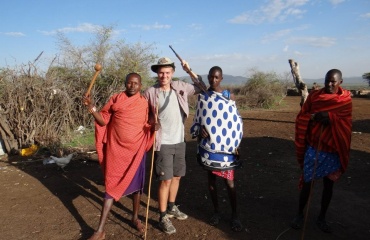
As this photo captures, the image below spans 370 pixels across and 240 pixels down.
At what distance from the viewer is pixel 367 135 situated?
27.4 feet


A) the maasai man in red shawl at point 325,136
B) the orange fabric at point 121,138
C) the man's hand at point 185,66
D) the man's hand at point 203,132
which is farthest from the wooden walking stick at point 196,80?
the maasai man in red shawl at point 325,136

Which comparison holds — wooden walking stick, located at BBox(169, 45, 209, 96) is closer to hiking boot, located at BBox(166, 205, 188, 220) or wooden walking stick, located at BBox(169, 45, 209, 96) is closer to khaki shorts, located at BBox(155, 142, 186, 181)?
khaki shorts, located at BBox(155, 142, 186, 181)

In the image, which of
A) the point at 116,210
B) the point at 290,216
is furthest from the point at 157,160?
the point at 290,216

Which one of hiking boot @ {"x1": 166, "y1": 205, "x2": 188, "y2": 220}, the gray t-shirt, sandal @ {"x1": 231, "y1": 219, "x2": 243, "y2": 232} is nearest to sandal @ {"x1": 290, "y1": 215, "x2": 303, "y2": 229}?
sandal @ {"x1": 231, "y1": 219, "x2": 243, "y2": 232}

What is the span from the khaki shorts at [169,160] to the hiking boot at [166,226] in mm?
487

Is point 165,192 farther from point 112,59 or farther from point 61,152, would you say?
point 112,59

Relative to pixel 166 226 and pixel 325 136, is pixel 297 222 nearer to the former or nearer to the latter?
pixel 325 136

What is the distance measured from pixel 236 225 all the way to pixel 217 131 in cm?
111

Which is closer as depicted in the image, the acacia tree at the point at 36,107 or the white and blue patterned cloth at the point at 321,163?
the white and blue patterned cloth at the point at 321,163

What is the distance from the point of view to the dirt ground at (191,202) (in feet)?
11.4

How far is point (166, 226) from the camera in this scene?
135 inches

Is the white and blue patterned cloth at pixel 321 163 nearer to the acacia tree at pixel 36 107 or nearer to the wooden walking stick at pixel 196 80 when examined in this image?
the wooden walking stick at pixel 196 80

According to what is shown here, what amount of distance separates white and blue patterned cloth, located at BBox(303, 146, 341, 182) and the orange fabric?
1.86 metres

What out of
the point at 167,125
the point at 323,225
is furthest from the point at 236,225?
the point at 167,125
